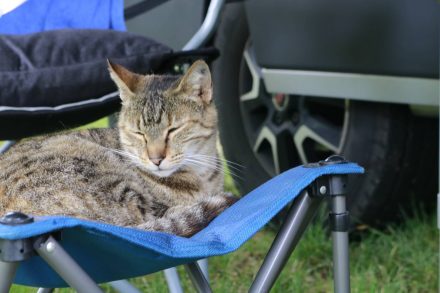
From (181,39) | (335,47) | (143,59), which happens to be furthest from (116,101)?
(335,47)

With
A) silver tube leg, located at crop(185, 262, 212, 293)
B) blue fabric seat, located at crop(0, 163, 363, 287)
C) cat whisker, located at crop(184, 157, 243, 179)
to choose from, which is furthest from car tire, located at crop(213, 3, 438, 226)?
silver tube leg, located at crop(185, 262, 212, 293)

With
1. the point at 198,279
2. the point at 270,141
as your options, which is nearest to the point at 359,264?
the point at 270,141

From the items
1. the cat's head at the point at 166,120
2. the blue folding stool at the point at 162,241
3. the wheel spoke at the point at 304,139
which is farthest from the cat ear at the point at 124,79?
the wheel spoke at the point at 304,139

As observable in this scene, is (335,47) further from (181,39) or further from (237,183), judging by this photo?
(237,183)

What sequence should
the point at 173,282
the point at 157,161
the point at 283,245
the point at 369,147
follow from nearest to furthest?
the point at 283,245, the point at 157,161, the point at 173,282, the point at 369,147

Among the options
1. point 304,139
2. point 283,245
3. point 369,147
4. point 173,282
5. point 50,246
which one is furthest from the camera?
point 304,139

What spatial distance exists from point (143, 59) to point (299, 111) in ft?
2.57

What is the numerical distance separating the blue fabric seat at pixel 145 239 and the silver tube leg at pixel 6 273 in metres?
0.07

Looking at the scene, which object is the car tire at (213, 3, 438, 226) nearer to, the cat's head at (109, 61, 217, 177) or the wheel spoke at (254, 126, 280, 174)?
the wheel spoke at (254, 126, 280, 174)

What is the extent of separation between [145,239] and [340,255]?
0.48 m

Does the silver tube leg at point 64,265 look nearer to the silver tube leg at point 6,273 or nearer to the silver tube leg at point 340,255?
the silver tube leg at point 6,273

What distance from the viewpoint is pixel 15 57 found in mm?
2121

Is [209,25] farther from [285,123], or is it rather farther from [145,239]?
[145,239]

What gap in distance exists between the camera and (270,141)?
2.85 m
